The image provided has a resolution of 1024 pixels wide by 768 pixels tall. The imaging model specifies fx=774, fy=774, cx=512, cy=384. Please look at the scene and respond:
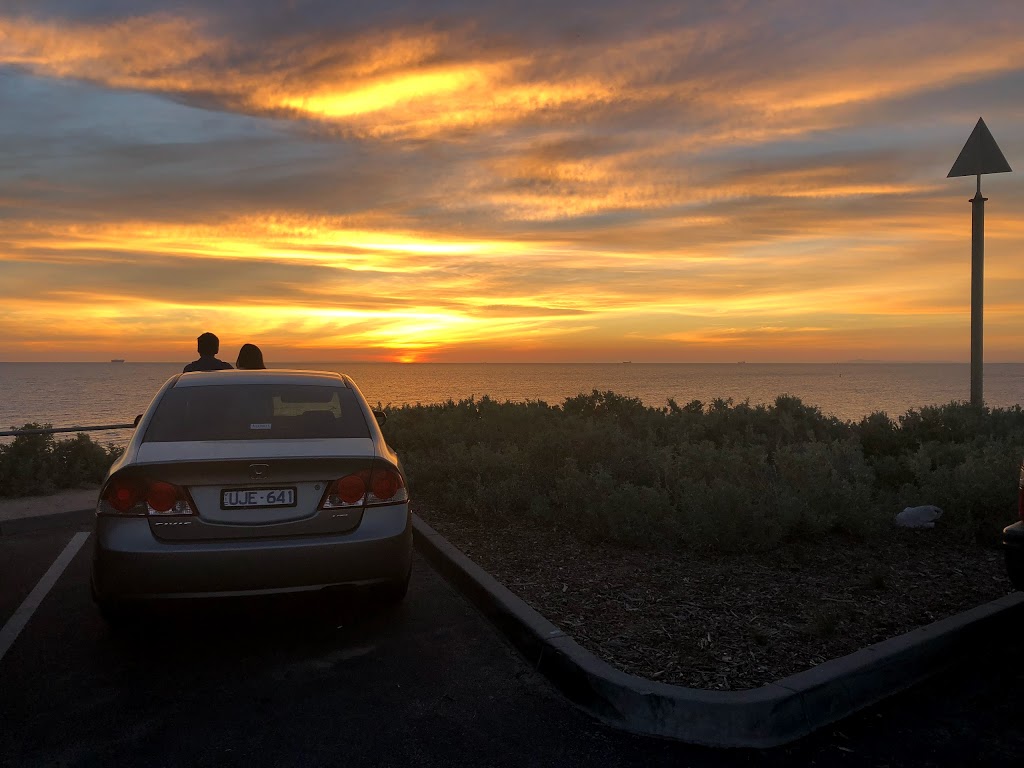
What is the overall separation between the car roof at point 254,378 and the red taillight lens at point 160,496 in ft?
4.44

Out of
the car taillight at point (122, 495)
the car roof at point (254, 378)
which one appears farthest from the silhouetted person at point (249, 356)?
the car taillight at point (122, 495)

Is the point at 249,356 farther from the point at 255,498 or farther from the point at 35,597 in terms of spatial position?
the point at 255,498

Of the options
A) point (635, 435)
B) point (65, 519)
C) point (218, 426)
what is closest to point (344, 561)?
point (218, 426)

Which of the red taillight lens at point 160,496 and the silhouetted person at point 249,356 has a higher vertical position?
the silhouetted person at point 249,356

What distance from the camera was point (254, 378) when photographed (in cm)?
593

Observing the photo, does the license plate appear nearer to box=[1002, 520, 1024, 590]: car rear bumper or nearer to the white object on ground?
box=[1002, 520, 1024, 590]: car rear bumper

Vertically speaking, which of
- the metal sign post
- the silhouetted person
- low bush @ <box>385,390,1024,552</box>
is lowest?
low bush @ <box>385,390,1024,552</box>

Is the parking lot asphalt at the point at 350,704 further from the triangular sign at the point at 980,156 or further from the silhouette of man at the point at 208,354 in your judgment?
the triangular sign at the point at 980,156

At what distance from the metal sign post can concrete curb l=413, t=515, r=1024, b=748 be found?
10.5 m

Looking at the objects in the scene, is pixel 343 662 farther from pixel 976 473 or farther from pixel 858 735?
pixel 976 473

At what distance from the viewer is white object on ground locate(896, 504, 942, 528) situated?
7.10 metres

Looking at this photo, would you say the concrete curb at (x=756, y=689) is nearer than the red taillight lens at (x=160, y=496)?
Yes

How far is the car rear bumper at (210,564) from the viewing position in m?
4.43

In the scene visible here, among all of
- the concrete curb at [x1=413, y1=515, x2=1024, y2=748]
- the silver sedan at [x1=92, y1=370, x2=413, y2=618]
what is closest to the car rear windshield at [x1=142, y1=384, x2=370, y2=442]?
the silver sedan at [x1=92, y1=370, x2=413, y2=618]
